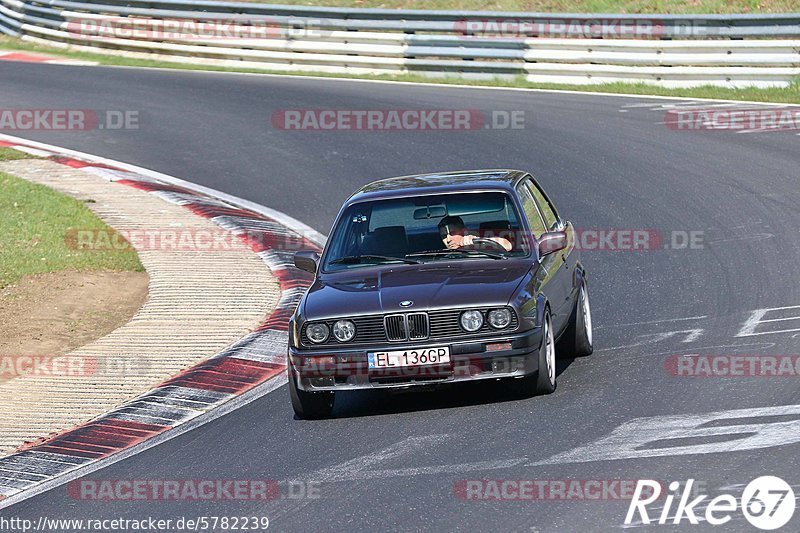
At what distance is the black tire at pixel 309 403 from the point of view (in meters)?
8.86

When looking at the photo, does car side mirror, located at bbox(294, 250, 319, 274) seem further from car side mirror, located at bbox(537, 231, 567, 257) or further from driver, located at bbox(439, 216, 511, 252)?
car side mirror, located at bbox(537, 231, 567, 257)

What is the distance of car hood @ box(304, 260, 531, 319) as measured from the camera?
8703 mm

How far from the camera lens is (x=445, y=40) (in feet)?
83.4

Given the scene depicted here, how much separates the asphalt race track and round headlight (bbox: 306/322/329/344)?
0.58 meters

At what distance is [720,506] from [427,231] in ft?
12.7

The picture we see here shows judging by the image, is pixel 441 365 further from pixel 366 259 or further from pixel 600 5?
pixel 600 5

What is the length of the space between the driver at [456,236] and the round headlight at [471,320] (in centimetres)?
111

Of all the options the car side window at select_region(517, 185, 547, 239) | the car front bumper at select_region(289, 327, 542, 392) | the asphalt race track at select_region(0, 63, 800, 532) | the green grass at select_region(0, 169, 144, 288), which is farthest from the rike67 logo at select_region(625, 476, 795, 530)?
the green grass at select_region(0, 169, 144, 288)

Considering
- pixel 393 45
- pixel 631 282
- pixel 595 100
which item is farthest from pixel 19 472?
pixel 393 45

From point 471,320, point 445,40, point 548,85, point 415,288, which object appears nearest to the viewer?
point 471,320

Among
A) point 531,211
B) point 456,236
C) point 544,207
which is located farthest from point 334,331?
point 544,207

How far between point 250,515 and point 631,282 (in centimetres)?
631

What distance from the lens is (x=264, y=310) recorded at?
478 inches

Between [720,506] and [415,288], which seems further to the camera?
[415,288]
